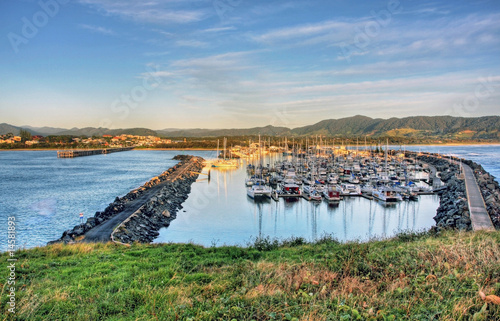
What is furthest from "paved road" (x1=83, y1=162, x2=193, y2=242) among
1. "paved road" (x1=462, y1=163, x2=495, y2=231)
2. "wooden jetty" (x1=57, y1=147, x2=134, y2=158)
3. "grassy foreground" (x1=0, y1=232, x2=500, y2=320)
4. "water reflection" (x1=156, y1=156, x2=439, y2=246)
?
"wooden jetty" (x1=57, y1=147, x2=134, y2=158)

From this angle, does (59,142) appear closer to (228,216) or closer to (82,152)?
(82,152)

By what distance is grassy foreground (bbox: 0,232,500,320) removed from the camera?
3.54 m

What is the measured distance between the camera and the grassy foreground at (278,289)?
3537 mm

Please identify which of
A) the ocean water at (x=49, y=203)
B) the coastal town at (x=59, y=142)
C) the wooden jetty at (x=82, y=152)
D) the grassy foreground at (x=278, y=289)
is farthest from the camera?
the coastal town at (x=59, y=142)

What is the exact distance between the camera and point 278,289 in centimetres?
419

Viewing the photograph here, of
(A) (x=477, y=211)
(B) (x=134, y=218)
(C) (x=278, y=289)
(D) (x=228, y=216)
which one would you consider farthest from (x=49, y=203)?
(A) (x=477, y=211)

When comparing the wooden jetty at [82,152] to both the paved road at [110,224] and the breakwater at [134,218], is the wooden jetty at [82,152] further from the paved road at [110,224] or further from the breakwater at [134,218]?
the paved road at [110,224]

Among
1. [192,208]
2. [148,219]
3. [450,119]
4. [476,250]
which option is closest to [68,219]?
[148,219]

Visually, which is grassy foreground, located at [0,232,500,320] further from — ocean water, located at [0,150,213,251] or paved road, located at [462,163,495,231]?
ocean water, located at [0,150,213,251]

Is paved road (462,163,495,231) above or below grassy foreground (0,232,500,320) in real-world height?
below

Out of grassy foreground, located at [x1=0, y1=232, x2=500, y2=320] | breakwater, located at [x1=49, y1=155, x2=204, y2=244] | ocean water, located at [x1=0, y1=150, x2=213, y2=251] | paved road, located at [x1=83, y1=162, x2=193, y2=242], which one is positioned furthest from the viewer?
ocean water, located at [x1=0, y1=150, x2=213, y2=251]

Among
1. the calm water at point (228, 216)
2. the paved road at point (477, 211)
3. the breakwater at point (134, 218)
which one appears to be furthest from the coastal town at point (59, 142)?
the paved road at point (477, 211)

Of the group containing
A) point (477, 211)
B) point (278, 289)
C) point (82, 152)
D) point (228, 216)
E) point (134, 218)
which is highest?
point (278, 289)

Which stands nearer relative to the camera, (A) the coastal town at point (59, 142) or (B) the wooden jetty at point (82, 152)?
(B) the wooden jetty at point (82, 152)
